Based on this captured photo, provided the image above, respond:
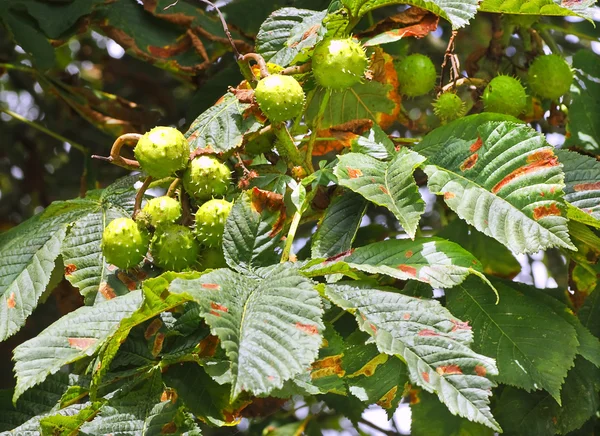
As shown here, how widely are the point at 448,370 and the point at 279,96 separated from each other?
619 millimetres

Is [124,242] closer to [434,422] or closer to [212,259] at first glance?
[212,259]

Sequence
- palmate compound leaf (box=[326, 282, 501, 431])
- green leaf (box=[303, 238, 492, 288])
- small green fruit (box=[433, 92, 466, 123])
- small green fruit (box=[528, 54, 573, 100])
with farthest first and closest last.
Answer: small green fruit (box=[528, 54, 573, 100]) < small green fruit (box=[433, 92, 466, 123]) < green leaf (box=[303, 238, 492, 288]) < palmate compound leaf (box=[326, 282, 501, 431])

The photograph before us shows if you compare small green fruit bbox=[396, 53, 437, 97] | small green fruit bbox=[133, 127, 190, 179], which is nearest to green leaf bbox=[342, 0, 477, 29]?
small green fruit bbox=[396, 53, 437, 97]

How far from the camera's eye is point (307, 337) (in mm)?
1186

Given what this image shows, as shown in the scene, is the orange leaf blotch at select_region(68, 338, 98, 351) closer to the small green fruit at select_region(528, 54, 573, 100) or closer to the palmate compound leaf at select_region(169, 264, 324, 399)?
the palmate compound leaf at select_region(169, 264, 324, 399)

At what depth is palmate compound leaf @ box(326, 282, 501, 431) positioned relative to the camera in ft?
4.00

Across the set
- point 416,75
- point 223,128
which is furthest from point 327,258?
point 416,75

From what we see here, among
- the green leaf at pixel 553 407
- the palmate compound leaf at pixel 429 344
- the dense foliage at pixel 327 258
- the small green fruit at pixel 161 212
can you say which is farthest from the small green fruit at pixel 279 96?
the green leaf at pixel 553 407

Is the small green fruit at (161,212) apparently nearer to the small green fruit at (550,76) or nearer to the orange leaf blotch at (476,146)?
the orange leaf blotch at (476,146)

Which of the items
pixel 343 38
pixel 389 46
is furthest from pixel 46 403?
pixel 389 46

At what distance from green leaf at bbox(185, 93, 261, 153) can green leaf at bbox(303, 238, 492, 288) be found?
331mm

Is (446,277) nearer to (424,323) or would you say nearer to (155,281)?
(424,323)

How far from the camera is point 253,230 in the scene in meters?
1.46

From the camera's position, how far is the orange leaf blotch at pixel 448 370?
1.25 m
